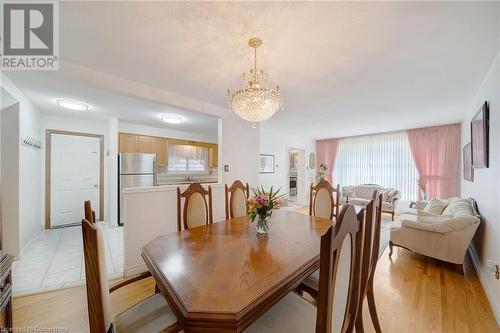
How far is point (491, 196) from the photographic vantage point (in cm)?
201

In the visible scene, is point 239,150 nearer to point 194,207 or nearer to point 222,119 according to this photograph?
point 222,119

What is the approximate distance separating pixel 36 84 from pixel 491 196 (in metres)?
5.41

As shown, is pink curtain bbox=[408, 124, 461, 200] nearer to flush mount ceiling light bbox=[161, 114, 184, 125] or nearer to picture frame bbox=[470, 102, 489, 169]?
picture frame bbox=[470, 102, 489, 169]

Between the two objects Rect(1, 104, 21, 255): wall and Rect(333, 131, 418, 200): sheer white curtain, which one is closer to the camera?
Rect(1, 104, 21, 255): wall

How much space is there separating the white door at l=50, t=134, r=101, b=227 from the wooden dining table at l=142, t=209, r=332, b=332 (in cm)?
391

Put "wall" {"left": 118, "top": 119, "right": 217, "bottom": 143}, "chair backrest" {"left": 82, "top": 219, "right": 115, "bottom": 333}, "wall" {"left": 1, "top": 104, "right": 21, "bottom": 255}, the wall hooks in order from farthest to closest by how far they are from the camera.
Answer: "wall" {"left": 118, "top": 119, "right": 217, "bottom": 143}, the wall hooks, "wall" {"left": 1, "top": 104, "right": 21, "bottom": 255}, "chair backrest" {"left": 82, "top": 219, "right": 115, "bottom": 333}

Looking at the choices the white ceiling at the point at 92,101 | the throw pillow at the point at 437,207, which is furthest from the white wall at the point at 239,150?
the throw pillow at the point at 437,207

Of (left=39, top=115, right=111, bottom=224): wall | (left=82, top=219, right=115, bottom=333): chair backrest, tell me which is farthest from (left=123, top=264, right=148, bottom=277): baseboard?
(left=39, top=115, right=111, bottom=224): wall

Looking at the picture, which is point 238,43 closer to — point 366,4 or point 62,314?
point 366,4

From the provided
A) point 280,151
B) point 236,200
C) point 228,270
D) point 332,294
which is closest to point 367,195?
point 280,151

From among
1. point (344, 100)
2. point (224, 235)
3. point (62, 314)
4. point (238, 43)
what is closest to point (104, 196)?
point (62, 314)

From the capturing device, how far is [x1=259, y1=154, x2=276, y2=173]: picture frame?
541cm

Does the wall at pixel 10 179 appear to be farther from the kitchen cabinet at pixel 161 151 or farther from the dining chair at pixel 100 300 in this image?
the dining chair at pixel 100 300

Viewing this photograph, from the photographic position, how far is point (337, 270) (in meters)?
0.70
